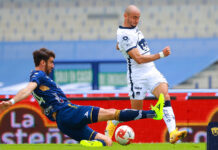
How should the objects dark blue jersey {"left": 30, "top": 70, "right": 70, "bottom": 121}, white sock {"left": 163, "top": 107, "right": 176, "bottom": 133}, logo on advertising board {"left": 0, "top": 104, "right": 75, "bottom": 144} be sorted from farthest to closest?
logo on advertising board {"left": 0, "top": 104, "right": 75, "bottom": 144}
white sock {"left": 163, "top": 107, "right": 176, "bottom": 133}
dark blue jersey {"left": 30, "top": 70, "right": 70, "bottom": 121}

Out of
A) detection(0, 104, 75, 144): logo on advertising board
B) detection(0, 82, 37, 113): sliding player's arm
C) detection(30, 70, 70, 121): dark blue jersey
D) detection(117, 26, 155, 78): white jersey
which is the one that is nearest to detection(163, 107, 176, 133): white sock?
detection(117, 26, 155, 78): white jersey

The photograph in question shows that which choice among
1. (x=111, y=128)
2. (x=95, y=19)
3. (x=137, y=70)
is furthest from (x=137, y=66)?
(x=95, y=19)

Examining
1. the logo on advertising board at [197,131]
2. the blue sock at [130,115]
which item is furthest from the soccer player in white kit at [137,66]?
the logo on advertising board at [197,131]

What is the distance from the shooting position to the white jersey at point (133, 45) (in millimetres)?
6355

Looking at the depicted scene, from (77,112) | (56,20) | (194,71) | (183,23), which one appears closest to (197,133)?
(77,112)

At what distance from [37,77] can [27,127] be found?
11.0 ft

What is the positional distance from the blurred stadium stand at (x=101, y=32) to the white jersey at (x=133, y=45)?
826 centimetres

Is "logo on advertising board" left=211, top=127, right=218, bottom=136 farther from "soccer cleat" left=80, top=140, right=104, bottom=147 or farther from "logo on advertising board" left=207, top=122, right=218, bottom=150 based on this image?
"soccer cleat" left=80, top=140, right=104, bottom=147

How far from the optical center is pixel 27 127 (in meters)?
8.55

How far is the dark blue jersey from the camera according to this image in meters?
5.50

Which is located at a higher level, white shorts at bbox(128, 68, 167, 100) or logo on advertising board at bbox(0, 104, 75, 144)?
white shorts at bbox(128, 68, 167, 100)

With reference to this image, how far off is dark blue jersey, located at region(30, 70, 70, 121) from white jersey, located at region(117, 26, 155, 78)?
1.21 m

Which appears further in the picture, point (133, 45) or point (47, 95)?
point (133, 45)

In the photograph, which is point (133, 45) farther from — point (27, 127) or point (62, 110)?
point (27, 127)
